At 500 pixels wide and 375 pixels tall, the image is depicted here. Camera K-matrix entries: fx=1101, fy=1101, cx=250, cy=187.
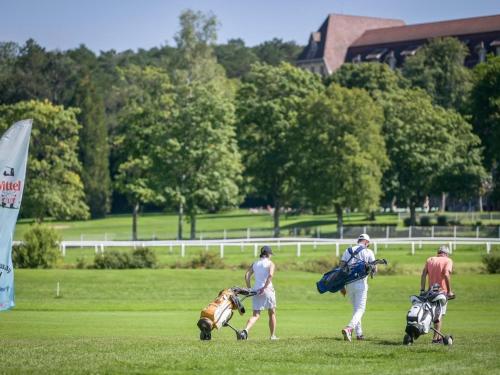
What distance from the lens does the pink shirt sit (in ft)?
68.2

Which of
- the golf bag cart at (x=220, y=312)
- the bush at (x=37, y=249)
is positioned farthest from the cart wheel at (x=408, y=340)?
the bush at (x=37, y=249)

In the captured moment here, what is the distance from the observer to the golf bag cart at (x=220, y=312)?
68.1 ft

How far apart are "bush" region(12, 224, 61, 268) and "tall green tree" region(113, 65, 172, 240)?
32.2 m

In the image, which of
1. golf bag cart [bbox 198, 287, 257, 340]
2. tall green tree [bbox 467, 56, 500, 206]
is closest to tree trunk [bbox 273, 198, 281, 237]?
tall green tree [bbox 467, 56, 500, 206]

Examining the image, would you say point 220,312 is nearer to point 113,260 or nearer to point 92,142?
point 113,260

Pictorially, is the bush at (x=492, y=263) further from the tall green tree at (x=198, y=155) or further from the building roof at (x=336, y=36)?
A: the building roof at (x=336, y=36)

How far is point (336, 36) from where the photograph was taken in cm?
17350

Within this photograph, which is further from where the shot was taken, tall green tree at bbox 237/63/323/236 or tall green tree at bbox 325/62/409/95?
tall green tree at bbox 325/62/409/95

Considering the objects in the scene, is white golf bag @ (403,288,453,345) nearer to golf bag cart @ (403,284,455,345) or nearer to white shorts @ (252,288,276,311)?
golf bag cart @ (403,284,455,345)

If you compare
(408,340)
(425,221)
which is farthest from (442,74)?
(408,340)

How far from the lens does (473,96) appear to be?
9675cm

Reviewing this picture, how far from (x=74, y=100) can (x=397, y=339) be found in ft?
321

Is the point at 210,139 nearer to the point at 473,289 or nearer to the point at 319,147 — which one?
the point at 319,147

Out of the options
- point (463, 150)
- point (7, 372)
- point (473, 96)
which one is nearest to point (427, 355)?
point (7, 372)
